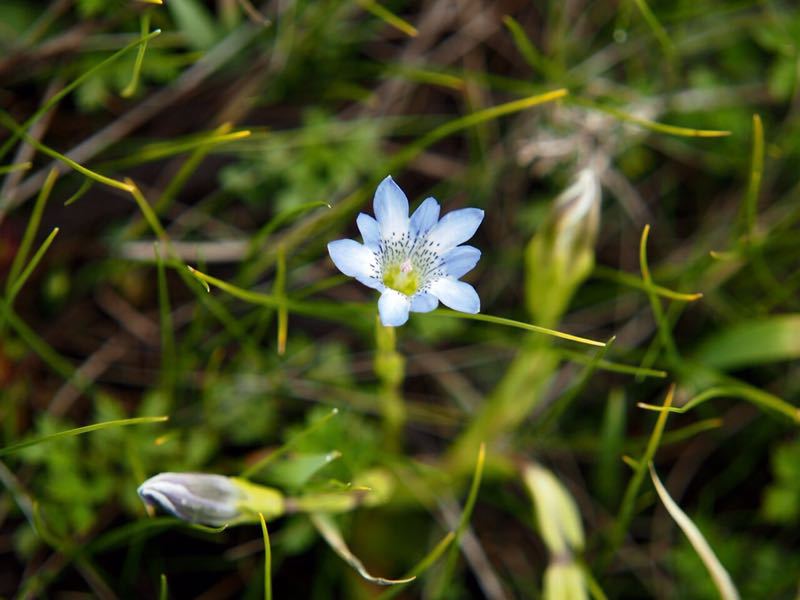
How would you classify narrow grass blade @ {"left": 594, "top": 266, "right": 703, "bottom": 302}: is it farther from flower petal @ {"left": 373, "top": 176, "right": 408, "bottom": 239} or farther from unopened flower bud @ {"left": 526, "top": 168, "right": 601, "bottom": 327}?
flower petal @ {"left": 373, "top": 176, "right": 408, "bottom": 239}

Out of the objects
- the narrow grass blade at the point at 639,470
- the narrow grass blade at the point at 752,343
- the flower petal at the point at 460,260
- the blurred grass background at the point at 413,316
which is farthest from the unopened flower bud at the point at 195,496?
the narrow grass blade at the point at 752,343

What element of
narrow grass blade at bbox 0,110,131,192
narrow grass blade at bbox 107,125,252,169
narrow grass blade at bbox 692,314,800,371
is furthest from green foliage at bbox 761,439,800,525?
narrow grass blade at bbox 0,110,131,192

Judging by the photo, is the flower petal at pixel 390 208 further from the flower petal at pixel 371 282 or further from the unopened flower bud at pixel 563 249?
the unopened flower bud at pixel 563 249

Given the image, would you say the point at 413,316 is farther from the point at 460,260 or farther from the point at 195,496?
the point at 195,496

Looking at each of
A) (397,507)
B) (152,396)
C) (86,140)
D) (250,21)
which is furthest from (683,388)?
(86,140)

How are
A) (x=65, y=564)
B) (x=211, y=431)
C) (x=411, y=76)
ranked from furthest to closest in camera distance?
1. (x=411, y=76)
2. (x=211, y=431)
3. (x=65, y=564)

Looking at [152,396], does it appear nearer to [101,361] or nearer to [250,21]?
[101,361]

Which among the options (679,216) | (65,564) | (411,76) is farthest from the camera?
(679,216)
